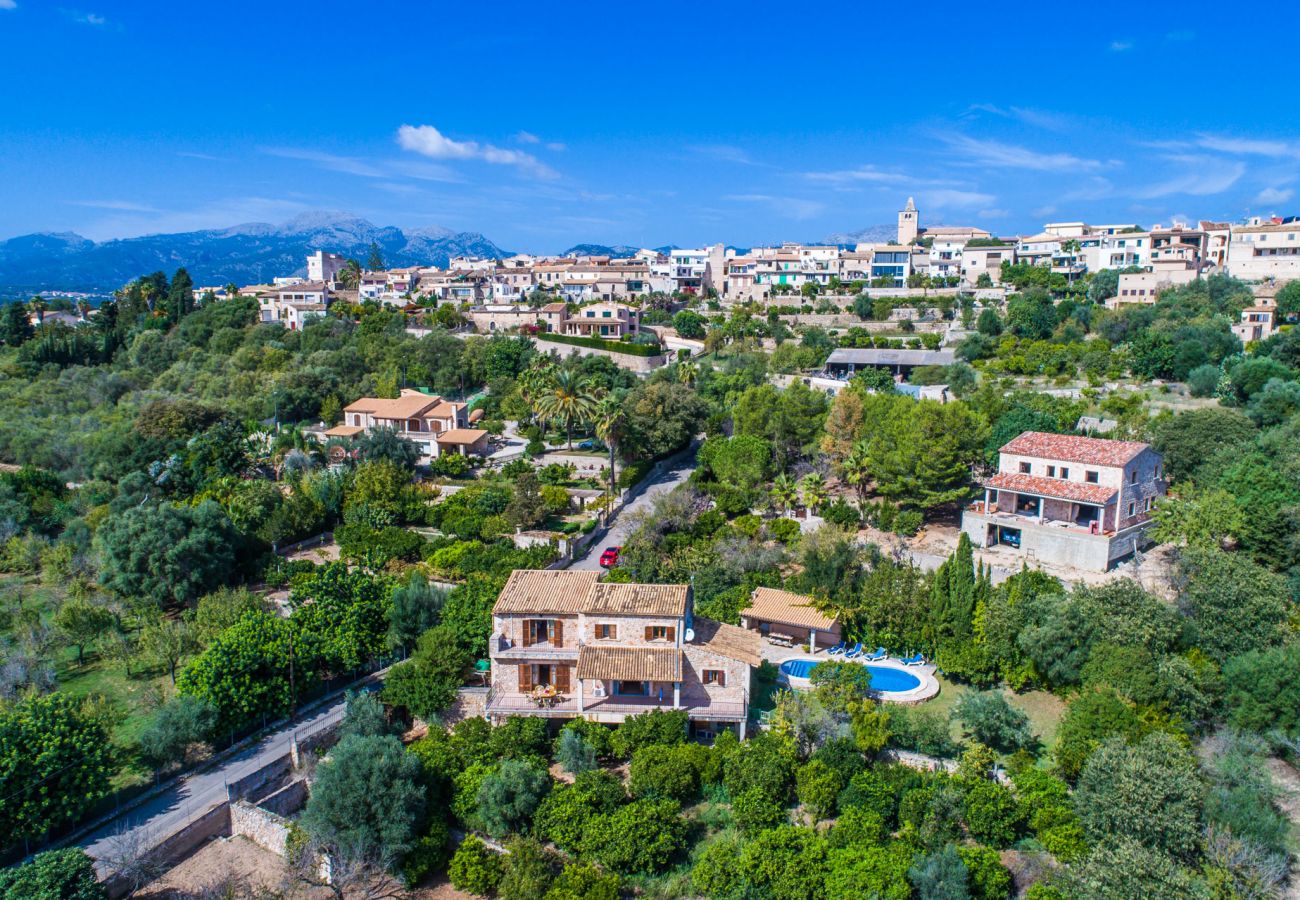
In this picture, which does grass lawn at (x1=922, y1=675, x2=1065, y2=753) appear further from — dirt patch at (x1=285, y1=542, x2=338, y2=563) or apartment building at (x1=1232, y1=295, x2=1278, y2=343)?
apartment building at (x1=1232, y1=295, x2=1278, y2=343)

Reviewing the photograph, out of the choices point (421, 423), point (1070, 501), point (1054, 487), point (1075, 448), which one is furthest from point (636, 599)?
point (421, 423)

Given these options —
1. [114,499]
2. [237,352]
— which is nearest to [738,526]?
[114,499]

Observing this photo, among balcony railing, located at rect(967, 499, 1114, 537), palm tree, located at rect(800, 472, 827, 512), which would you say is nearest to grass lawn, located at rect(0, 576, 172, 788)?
palm tree, located at rect(800, 472, 827, 512)

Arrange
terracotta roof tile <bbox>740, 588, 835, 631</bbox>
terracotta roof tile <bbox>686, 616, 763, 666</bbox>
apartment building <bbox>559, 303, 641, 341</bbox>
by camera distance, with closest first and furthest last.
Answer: terracotta roof tile <bbox>686, 616, 763, 666</bbox>
terracotta roof tile <bbox>740, 588, 835, 631</bbox>
apartment building <bbox>559, 303, 641, 341</bbox>

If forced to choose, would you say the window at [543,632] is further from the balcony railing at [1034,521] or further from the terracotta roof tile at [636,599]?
the balcony railing at [1034,521]

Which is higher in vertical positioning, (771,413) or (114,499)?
(771,413)

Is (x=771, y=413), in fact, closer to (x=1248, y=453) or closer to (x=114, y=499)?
(x=1248, y=453)
